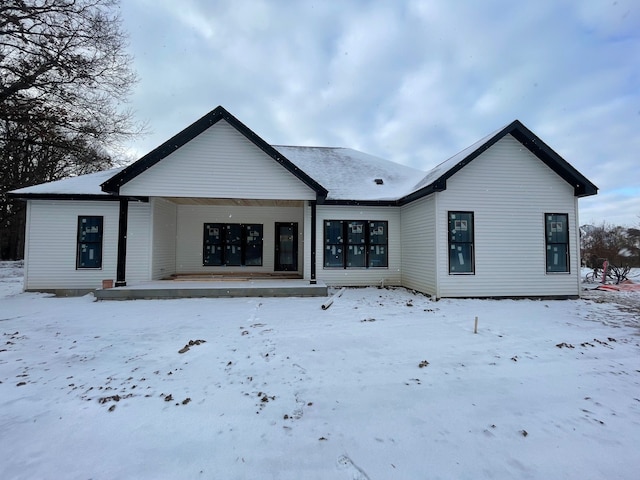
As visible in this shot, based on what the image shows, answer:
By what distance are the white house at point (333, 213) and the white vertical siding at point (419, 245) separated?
39mm

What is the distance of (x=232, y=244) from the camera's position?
12.8 meters

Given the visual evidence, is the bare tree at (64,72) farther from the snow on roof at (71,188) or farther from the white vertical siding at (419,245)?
the white vertical siding at (419,245)

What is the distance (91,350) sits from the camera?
463 cm

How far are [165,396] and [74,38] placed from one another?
16.5 m

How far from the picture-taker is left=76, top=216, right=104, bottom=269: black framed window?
399 inches

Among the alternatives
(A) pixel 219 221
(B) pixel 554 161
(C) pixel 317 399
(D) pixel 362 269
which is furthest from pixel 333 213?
(C) pixel 317 399

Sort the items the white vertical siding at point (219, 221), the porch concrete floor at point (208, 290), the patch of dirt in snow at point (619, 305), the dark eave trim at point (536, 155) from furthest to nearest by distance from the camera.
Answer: the white vertical siding at point (219, 221)
the dark eave trim at point (536, 155)
the porch concrete floor at point (208, 290)
the patch of dirt in snow at point (619, 305)

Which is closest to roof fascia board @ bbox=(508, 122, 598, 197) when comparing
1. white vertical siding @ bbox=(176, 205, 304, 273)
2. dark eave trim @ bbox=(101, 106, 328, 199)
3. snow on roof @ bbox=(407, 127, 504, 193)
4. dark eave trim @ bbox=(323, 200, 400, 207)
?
snow on roof @ bbox=(407, 127, 504, 193)

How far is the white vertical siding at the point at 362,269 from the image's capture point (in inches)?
444

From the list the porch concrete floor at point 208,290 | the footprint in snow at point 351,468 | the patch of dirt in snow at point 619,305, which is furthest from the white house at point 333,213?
the footprint in snow at point 351,468

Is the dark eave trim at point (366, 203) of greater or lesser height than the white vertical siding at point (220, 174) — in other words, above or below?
below

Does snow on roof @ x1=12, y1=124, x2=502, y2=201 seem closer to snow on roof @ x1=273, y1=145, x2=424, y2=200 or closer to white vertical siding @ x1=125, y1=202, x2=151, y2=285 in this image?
snow on roof @ x1=273, y1=145, x2=424, y2=200

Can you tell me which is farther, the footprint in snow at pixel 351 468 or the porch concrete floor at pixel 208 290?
the porch concrete floor at pixel 208 290

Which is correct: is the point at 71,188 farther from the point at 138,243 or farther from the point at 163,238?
the point at 163,238
